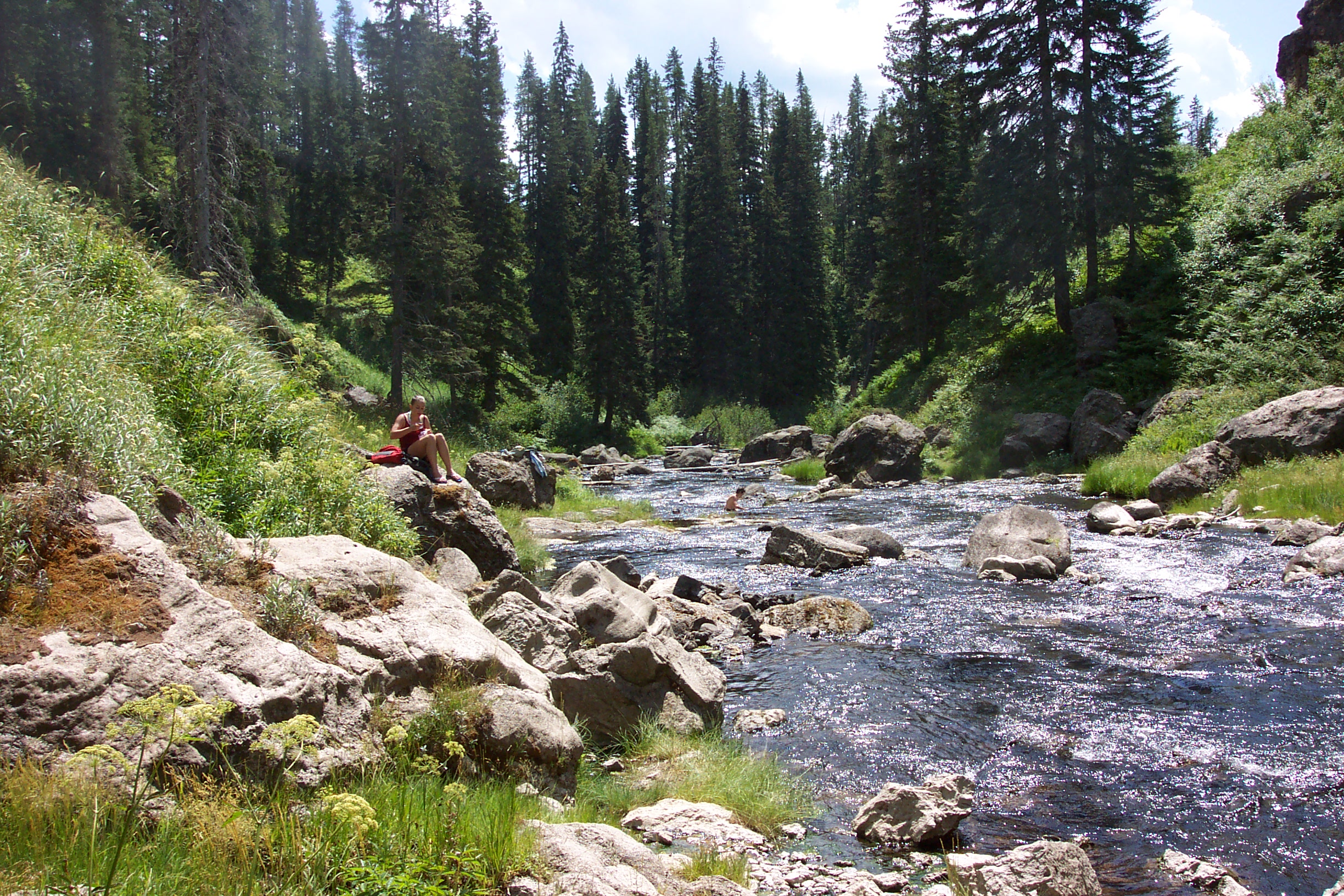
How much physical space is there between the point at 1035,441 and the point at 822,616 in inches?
642

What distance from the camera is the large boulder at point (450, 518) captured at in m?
10.9

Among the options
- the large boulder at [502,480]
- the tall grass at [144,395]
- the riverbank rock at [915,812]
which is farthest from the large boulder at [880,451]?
the riverbank rock at [915,812]

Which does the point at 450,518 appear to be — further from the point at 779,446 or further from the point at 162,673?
the point at 779,446

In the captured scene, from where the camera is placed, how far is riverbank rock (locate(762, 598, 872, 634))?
10875 millimetres

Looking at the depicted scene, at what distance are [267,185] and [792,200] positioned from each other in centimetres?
3482

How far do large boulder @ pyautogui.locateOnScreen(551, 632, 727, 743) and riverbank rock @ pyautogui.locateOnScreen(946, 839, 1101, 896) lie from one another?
2945 mm

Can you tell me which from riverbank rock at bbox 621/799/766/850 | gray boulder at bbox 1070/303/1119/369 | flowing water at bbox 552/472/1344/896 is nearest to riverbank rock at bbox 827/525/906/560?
flowing water at bbox 552/472/1344/896

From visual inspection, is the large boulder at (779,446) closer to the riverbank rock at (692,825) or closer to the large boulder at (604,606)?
the large boulder at (604,606)

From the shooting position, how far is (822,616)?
438 inches

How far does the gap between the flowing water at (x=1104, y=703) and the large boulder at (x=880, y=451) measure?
1174 cm

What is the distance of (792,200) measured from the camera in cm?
6050

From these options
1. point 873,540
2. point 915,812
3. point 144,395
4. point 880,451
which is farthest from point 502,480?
point 915,812

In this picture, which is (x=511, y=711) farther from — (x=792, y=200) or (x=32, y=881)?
(x=792, y=200)

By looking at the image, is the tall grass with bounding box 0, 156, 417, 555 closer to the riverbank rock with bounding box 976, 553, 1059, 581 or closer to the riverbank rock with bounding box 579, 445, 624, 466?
the riverbank rock with bounding box 976, 553, 1059, 581
